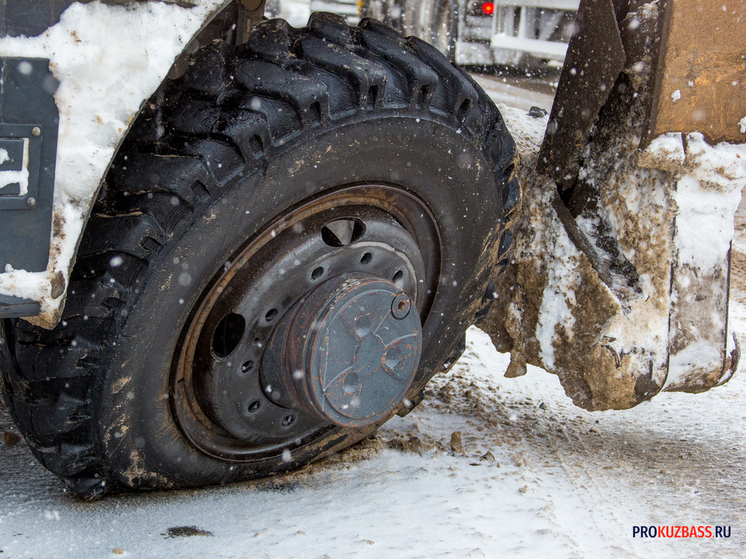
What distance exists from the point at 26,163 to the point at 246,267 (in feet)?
1.76

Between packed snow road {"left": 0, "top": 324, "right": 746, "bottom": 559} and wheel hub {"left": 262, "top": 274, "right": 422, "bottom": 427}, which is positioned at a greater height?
wheel hub {"left": 262, "top": 274, "right": 422, "bottom": 427}

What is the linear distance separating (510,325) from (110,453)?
136cm

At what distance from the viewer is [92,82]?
1181 mm

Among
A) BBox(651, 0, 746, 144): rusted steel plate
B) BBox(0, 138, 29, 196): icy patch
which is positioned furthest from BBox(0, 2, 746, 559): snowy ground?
BBox(651, 0, 746, 144): rusted steel plate

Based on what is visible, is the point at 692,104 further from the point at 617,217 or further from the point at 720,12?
the point at 617,217

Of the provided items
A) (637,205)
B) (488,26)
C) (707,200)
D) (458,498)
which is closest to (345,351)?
(458,498)

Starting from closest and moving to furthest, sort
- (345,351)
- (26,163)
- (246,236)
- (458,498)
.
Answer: (26,163)
(246,236)
(345,351)
(458,498)

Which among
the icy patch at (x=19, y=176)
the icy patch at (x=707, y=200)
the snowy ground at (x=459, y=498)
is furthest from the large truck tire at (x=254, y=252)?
the icy patch at (x=707, y=200)

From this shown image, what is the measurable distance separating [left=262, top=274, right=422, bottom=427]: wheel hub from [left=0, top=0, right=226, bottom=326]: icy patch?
0.53 metres

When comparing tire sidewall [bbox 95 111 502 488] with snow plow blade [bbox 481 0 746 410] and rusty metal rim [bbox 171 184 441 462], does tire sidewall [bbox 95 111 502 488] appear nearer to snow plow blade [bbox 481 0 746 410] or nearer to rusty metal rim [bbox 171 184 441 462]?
rusty metal rim [bbox 171 184 441 462]

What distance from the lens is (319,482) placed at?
1917mm

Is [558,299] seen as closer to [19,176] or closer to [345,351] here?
[345,351]

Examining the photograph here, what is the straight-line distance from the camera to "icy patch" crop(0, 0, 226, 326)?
3.79 feet

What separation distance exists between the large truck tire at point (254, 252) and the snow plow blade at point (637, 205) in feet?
1.22
